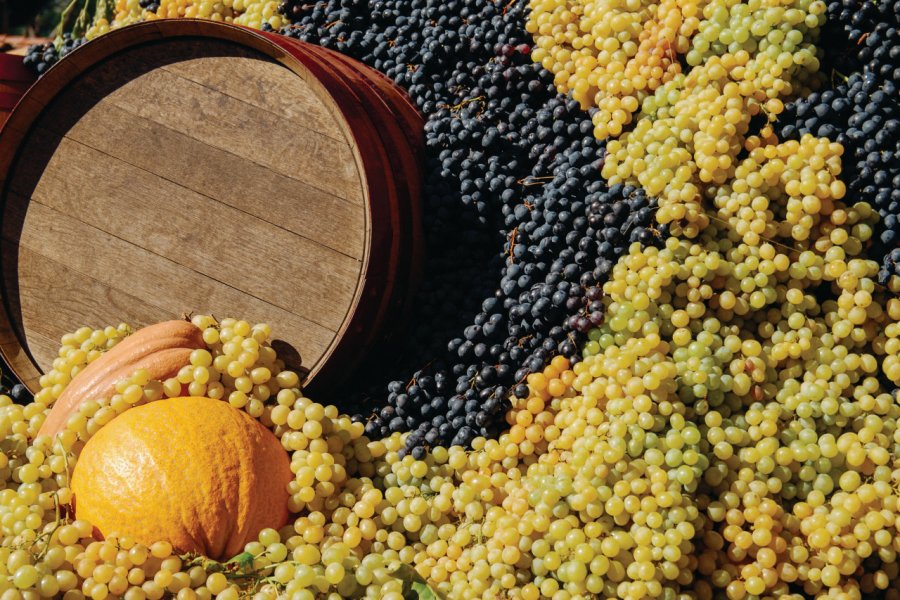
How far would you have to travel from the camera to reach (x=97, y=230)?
7.03ft

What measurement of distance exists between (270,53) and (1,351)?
1.19 metres

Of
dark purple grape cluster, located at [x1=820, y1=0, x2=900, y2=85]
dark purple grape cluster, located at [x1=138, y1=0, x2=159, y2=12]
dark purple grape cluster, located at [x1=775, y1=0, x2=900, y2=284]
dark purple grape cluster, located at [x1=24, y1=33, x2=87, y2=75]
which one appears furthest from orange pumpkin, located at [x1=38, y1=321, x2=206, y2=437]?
dark purple grape cluster, located at [x1=820, y1=0, x2=900, y2=85]

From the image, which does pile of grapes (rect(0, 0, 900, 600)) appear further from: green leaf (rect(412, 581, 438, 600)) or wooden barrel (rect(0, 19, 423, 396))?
wooden barrel (rect(0, 19, 423, 396))

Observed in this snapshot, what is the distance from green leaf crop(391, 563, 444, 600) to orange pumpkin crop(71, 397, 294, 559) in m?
0.31

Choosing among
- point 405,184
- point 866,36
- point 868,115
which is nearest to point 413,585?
point 405,184

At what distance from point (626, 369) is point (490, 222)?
0.61 metres

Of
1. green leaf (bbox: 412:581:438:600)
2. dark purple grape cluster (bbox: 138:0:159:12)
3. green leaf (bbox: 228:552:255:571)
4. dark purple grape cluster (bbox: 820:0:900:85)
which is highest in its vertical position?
dark purple grape cluster (bbox: 820:0:900:85)

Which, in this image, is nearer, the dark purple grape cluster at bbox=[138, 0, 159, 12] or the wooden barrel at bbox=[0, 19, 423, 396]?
the wooden barrel at bbox=[0, 19, 423, 396]

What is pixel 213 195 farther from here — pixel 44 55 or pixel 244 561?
pixel 44 55

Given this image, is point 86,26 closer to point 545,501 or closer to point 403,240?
point 403,240

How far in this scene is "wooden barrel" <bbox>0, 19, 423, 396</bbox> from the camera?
1.92 meters

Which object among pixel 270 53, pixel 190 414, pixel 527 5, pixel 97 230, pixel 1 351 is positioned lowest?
pixel 1 351

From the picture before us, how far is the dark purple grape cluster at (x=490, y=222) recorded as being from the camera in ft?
6.01

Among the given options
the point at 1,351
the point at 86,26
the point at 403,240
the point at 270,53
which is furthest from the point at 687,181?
the point at 86,26
